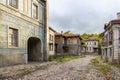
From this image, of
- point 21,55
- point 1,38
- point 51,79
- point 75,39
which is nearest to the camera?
point 51,79

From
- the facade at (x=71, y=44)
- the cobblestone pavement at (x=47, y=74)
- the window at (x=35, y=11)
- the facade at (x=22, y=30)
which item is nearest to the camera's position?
the cobblestone pavement at (x=47, y=74)

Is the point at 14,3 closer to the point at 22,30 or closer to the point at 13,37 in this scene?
the point at 22,30

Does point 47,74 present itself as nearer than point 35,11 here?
Yes

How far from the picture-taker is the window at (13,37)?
53.1 ft

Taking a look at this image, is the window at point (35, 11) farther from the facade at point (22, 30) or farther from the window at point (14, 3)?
the window at point (14, 3)

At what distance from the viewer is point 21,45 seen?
17.8 m

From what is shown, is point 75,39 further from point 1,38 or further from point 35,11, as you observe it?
point 1,38

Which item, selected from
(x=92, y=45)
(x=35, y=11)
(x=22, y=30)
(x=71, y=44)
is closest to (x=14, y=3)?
(x=22, y=30)

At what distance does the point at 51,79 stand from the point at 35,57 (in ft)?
46.1

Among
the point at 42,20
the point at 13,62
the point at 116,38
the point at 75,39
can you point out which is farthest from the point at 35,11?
the point at 75,39

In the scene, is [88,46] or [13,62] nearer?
[13,62]

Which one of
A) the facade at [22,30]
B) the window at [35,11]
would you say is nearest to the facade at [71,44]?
the facade at [22,30]

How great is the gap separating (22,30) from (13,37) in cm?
165

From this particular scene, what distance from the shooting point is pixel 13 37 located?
1666 cm
